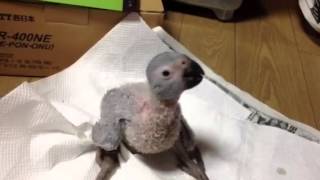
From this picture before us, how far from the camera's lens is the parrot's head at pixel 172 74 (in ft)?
1.92

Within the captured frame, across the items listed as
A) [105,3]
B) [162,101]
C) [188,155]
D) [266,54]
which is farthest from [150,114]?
[266,54]

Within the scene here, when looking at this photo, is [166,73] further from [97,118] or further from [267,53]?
[267,53]

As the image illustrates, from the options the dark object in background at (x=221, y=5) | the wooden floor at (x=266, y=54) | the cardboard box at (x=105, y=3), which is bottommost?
the wooden floor at (x=266, y=54)

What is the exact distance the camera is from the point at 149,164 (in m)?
0.71

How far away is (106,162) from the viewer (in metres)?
0.69

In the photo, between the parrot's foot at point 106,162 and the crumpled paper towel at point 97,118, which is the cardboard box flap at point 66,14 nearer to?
the crumpled paper towel at point 97,118

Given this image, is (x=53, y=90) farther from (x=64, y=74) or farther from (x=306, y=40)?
(x=306, y=40)

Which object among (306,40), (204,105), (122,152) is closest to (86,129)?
(122,152)

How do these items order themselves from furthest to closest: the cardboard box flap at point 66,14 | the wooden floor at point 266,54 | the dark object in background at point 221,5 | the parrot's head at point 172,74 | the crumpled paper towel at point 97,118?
1. the dark object in background at point 221,5
2. the wooden floor at point 266,54
3. the cardboard box flap at point 66,14
4. the crumpled paper towel at point 97,118
5. the parrot's head at point 172,74

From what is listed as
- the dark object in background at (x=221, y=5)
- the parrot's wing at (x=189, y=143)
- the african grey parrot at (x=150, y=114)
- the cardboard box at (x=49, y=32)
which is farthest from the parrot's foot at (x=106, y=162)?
the dark object in background at (x=221, y=5)

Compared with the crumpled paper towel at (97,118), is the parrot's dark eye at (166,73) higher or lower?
higher

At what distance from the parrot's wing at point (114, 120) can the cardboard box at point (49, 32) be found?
0.66 ft

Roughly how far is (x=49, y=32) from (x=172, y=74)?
32cm

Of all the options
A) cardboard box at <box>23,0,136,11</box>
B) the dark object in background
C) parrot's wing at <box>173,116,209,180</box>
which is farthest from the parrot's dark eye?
the dark object in background
